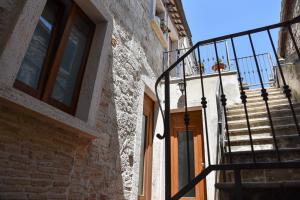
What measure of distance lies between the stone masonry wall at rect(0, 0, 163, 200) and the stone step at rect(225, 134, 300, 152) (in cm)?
150

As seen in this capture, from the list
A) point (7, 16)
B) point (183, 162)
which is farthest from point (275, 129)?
point (7, 16)

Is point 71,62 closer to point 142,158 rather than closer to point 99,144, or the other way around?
point 99,144

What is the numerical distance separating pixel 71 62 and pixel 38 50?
18.2 inches

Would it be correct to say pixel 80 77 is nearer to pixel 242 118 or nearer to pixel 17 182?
pixel 17 182

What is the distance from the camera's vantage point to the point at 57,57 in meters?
2.12

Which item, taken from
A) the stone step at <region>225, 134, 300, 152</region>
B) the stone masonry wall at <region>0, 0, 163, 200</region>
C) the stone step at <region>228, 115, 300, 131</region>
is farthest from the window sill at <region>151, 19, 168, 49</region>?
the stone step at <region>225, 134, 300, 152</region>

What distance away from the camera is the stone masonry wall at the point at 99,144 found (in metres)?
1.55

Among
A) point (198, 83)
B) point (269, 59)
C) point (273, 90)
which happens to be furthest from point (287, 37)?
point (198, 83)

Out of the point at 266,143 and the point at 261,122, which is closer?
the point at 266,143

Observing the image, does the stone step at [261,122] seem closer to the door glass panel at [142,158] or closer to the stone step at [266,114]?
the stone step at [266,114]

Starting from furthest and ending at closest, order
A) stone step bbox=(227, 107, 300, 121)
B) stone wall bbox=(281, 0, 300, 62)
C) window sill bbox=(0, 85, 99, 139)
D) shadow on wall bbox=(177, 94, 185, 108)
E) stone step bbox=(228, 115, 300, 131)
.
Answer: stone wall bbox=(281, 0, 300, 62), shadow on wall bbox=(177, 94, 185, 108), stone step bbox=(227, 107, 300, 121), stone step bbox=(228, 115, 300, 131), window sill bbox=(0, 85, 99, 139)

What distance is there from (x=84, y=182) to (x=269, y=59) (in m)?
7.88

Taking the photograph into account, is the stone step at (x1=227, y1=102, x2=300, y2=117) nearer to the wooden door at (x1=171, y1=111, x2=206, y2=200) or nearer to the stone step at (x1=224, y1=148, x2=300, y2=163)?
the wooden door at (x1=171, y1=111, x2=206, y2=200)

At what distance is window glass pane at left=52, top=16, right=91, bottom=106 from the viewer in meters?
2.21
